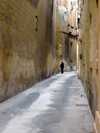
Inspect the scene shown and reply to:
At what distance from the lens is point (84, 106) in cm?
727

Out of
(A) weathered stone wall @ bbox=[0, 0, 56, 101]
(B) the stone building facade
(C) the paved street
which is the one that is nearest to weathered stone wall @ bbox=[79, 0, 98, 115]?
(C) the paved street

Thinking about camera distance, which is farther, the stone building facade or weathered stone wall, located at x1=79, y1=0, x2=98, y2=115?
the stone building facade

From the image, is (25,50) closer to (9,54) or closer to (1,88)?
(9,54)

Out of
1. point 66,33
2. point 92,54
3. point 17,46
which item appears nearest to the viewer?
point 92,54

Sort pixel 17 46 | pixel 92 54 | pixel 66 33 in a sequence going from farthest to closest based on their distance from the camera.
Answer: pixel 66 33 → pixel 17 46 → pixel 92 54

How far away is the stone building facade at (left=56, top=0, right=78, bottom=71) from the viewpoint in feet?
96.8

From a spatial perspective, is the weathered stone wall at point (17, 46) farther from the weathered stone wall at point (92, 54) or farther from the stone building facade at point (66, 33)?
the stone building facade at point (66, 33)

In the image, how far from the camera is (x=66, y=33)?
1252 inches

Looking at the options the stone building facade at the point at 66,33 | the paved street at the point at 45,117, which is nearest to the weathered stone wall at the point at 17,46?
the paved street at the point at 45,117

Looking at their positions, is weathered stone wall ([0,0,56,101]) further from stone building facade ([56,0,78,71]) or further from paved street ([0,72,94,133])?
stone building facade ([56,0,78,71])

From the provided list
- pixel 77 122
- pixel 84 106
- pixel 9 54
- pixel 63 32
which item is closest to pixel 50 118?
pixel 77 122

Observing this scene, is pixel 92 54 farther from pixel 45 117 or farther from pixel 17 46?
pixel 17 46

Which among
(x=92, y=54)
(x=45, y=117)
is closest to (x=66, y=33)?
(x=92, y=54)

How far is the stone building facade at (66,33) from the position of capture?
29.5 meters
